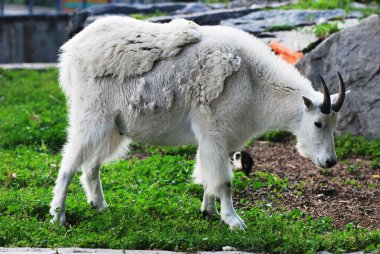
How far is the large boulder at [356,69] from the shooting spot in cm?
1009

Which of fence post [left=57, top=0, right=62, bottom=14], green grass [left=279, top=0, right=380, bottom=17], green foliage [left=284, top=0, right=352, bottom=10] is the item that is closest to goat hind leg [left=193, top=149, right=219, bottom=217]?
green grass [left=279, top=0, right=380, bottom=17]

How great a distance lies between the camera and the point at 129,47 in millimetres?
7137

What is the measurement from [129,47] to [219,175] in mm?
1459

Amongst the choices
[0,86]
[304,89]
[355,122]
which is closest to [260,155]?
[355,122]

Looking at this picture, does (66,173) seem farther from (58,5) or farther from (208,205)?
(58,5)

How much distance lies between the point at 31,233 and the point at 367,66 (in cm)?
556

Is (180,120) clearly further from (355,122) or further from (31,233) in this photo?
(355,122)

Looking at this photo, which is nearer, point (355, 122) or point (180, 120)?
point (180, 120)

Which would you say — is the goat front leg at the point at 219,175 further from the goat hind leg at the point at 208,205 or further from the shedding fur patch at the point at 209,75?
the shedding fur patch at the point at 209,75

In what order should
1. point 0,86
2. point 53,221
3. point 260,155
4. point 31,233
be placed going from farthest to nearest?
point 0,86 → point 260,155 → point 53,221 → point 31,233

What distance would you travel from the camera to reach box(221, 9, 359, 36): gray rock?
1273cm

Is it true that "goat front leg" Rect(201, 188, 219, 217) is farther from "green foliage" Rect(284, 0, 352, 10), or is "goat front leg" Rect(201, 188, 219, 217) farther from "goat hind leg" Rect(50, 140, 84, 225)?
"green foliage" Rect(284, 0, 352, 10)

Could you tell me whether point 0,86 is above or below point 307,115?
below

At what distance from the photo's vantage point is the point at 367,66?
33.4 ft
